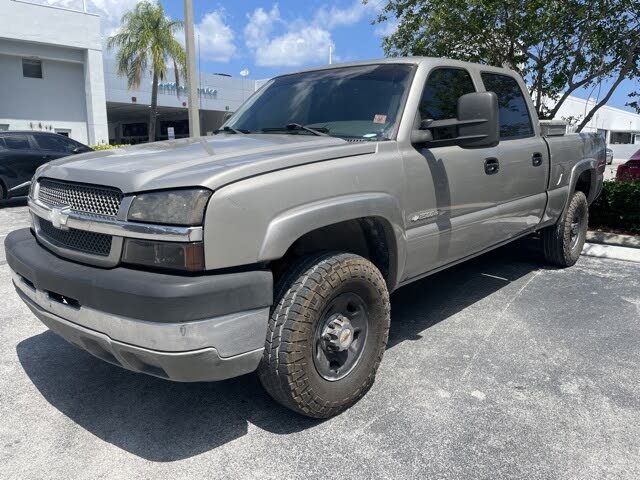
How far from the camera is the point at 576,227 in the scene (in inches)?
228

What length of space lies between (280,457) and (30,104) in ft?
89.8

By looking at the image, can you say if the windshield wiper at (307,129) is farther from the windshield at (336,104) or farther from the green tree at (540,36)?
the green tree at (540,36)

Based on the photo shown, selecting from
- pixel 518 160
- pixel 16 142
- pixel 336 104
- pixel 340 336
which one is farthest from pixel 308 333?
pixel 16 142

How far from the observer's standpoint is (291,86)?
3.99 meters

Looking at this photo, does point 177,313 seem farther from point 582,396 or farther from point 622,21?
point 622,21

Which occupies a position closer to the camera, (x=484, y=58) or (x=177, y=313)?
(x=177, y=313)

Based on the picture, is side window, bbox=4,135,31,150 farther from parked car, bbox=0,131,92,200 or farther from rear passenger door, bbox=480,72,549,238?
rear passenger door, bbox=480,72,549,238


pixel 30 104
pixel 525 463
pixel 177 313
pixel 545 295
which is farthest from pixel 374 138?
pixel 30 104

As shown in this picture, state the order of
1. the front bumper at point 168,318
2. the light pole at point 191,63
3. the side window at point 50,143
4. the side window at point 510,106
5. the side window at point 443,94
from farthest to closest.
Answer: the side window at point 50,143 < the light pole at point 191,63 < the side window at point 510,106 < the side window at point 443,94 < the front bumper at point 168,318

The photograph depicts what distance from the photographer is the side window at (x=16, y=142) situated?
10844 millimetres

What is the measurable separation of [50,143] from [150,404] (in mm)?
10330

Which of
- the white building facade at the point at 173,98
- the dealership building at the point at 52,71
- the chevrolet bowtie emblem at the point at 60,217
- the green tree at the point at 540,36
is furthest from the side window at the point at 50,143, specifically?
the white building facade at the point at 173,98

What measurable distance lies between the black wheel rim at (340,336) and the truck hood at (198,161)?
30.4 inches

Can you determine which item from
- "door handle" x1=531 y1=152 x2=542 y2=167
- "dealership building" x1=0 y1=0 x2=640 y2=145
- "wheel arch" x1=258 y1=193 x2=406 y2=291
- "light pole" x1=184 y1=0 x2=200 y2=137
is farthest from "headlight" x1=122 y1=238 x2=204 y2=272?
"dealership building" x1=0 y1=0 x2=640 y2=145
